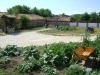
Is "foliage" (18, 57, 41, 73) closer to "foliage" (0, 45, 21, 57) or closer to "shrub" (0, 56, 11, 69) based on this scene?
"shrub" (0, 56, 11, 69)

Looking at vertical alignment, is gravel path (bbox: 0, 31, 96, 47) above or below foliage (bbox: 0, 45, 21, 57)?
below

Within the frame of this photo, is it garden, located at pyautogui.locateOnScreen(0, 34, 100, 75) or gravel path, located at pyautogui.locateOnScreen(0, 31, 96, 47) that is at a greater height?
garden, located at pyautogui.locateOnScreen(0, 34, 100, 75)

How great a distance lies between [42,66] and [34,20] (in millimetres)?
45414

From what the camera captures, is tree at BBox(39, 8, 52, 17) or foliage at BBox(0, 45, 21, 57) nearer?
foliage at BBox(0, 45, 21, 57)

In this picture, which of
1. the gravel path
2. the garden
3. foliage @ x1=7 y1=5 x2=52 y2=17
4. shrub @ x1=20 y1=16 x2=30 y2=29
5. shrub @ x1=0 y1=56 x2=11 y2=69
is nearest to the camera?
the garden

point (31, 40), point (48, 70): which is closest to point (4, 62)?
point (48, 70)

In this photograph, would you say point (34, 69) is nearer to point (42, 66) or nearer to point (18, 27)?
point (42, 66)

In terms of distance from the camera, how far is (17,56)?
12875 mm

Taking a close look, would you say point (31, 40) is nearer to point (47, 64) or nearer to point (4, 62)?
point (4, 62)

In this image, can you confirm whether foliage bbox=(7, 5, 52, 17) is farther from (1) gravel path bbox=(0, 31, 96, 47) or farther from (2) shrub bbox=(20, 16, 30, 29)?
(1) gravel path bbox=(0, 31, 96, 47)

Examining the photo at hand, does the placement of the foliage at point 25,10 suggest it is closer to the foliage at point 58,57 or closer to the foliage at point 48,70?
Result: the foliage at point 58,57

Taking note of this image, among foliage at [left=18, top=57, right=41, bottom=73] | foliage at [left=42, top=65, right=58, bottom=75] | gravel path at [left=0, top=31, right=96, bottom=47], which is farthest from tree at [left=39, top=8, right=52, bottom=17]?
foliage at [left=42, top=65, right=58, bottom=75]

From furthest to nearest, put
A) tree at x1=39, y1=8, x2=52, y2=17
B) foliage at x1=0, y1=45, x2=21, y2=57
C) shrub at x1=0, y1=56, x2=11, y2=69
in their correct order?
tree at x1=39, y1=8, x2=52, y2=17, foliage at x1=0, y1=45, x2=21, y2=57, shrub at x1=0, y1=56, x2=11, y2=69

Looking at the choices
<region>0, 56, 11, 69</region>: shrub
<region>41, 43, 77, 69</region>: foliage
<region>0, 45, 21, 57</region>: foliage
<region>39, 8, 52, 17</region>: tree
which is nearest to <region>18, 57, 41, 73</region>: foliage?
<region>41, 43, 77, 69</region>: foliage
